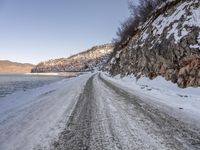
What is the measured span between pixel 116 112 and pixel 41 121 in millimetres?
2604

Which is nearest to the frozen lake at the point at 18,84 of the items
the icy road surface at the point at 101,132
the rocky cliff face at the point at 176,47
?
the rocky cliff face at the point at 176,47

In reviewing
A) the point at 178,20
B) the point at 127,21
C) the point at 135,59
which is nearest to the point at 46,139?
the point at 178,20

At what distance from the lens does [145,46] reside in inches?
1107

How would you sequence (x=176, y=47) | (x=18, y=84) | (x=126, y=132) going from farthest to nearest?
(x=18, y=84), (x=176, y=47), (x=126, y=132)

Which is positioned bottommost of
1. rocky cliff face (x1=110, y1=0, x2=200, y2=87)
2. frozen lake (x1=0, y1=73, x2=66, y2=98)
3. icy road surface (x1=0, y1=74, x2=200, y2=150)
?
frozen lake (x1=0, y1=73, x2=66, y2=98)

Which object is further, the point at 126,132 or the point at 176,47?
the point at 176,47

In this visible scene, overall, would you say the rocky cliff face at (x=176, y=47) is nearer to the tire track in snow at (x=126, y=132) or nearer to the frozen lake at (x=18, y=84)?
the tire track in snow at (x=126, y=132)

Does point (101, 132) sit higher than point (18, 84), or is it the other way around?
point (101, 132)

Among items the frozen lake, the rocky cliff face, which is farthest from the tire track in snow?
the frozen lake

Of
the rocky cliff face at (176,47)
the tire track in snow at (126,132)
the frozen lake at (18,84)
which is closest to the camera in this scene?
the tire track in snow at (126,132)

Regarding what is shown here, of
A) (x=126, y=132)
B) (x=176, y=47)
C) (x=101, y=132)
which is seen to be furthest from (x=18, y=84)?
(x=126, y=132)

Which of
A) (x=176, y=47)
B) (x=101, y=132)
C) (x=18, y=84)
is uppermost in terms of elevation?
(x=176, y=47)

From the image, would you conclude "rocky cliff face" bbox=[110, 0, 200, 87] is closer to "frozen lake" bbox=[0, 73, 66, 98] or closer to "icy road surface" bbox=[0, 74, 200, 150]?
"icy road surface" bbox=[0, 74, 200, 150]

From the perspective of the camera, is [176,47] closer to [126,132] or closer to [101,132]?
[126,132]
